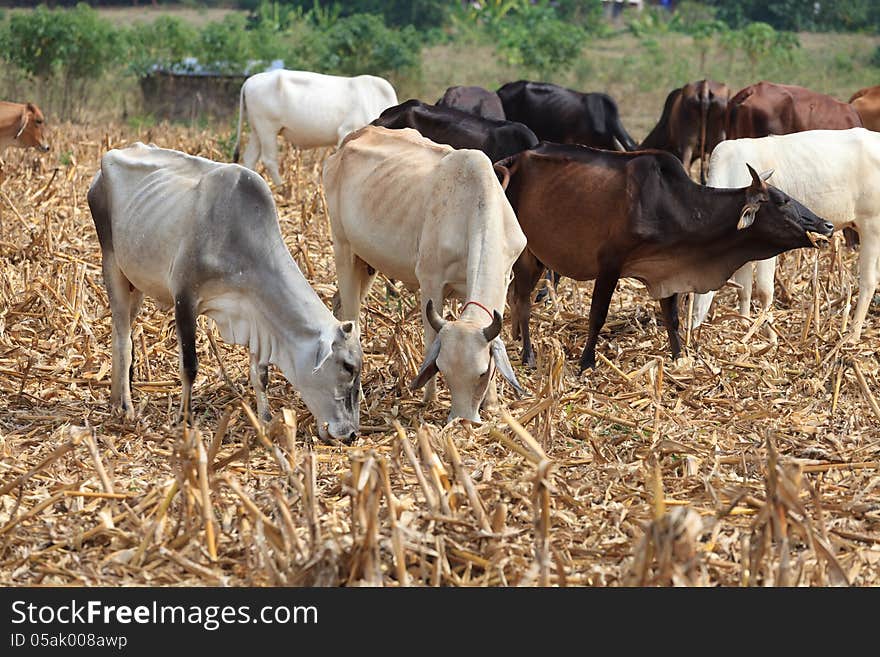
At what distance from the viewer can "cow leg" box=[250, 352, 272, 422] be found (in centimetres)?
590

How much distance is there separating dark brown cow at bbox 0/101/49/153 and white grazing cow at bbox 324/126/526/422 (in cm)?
687

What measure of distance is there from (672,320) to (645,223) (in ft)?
2.21

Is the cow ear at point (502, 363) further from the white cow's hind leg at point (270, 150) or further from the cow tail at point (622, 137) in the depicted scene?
the white cow's hind leg at point (270, 150)

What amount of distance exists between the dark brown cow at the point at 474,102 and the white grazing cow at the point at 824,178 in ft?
12.7

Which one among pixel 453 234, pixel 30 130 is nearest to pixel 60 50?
pixel 30 130

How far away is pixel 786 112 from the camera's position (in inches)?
441

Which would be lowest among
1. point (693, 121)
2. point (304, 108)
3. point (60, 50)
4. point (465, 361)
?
point (60, 50)

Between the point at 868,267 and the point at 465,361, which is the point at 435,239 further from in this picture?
the point at 868,267

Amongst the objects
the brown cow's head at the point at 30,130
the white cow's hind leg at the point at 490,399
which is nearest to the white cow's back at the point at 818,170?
the white cow's hind leg at the point at 490,399

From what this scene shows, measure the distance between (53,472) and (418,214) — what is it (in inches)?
88.6

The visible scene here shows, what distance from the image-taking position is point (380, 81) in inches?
566

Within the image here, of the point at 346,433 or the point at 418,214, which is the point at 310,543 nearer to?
the point at 346,433

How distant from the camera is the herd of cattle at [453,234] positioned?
18.9 feet

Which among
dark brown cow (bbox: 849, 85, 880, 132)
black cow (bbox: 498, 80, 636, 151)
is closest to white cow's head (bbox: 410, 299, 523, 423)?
black cow (bbox: 498, 80, 636, 151)
